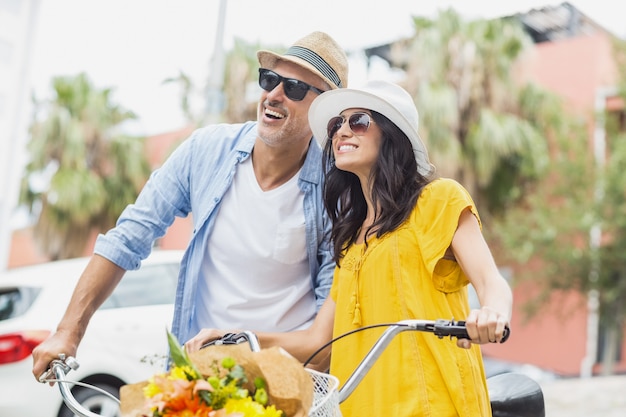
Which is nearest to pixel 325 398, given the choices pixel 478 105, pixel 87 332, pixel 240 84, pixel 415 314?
pixel 415 314

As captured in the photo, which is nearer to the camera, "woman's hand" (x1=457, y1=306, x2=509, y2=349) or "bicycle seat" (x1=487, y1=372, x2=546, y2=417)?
"woman's hand" (x1=457, y1=306, x2=509, y2=349)

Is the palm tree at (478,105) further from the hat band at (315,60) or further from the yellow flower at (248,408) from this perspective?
the yellow flower at (248,408)

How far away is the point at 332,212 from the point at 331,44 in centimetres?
75

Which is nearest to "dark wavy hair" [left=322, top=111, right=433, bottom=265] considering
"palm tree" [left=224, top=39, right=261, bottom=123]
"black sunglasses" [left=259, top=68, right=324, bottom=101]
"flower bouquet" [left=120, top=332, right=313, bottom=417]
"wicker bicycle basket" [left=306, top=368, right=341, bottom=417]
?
"black sunglasses" [left=259, top=68, right=324, bottom=101]

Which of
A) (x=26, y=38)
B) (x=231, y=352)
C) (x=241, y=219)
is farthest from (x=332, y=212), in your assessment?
(x=26, y=38)

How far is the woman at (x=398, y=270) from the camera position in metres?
2.55

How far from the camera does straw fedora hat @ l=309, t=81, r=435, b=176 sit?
9.36 feet

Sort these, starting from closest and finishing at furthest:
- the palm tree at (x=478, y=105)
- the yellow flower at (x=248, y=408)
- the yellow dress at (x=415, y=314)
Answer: the yellow flower at (x=248, y=408), the yellow dress at (x=415, y=314), the palm tree at (x=478, y=105)

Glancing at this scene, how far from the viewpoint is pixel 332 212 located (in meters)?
3.14

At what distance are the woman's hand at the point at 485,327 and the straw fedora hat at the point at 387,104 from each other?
804 mm

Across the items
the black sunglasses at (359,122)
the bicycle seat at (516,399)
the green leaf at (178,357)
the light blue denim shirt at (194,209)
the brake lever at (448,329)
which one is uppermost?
the black sunglasses at (359,122)

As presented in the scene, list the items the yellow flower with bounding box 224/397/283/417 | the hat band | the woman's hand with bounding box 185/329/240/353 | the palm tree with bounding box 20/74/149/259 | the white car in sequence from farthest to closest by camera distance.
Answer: the palm tree with bounding box 20/74/149/259 < the white car < the hat band < the woman's hand with bounding box 185/329/240/353 < the yellow flower with bounding box 224/397/283/417

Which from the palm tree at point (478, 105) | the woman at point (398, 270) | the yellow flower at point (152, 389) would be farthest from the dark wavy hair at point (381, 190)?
the palm tree at point (478, 105)

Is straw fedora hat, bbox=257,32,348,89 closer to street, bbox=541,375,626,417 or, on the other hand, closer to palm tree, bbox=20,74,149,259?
street, bbox=541,375,626,417
